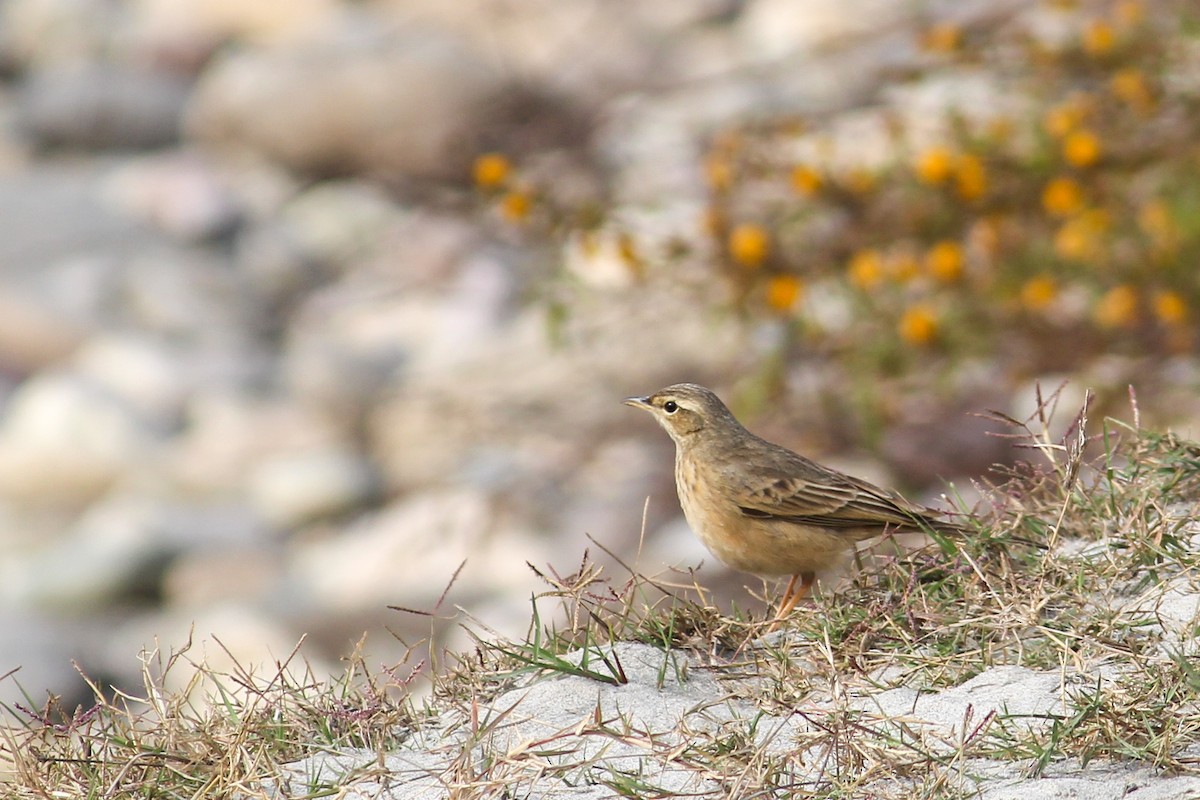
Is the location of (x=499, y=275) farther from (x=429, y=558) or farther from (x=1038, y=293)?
(x=1038, y=293)

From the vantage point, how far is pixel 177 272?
1517cm

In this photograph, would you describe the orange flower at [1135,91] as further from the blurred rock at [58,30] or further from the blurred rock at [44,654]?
the blurred rock at [58,30]

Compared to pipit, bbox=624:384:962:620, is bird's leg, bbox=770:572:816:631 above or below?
below

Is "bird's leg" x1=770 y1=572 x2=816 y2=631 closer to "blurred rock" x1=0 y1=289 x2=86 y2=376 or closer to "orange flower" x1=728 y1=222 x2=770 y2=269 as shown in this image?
"orange flower" x1=728 y1=222 x2=770 y2=269

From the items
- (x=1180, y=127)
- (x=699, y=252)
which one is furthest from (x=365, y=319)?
(x=1180, y=127)

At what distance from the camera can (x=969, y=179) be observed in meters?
8.99

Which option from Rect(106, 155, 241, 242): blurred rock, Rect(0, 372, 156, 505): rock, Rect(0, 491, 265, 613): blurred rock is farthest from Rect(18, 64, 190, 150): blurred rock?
Rect(0, 491, 265, 613): blurred rock

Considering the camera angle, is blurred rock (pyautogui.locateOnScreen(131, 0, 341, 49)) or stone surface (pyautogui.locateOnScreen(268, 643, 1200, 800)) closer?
stone surface (pyautogui.locateOnScreen(268, 643, 1200, 800))

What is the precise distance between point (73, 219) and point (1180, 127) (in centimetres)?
1094

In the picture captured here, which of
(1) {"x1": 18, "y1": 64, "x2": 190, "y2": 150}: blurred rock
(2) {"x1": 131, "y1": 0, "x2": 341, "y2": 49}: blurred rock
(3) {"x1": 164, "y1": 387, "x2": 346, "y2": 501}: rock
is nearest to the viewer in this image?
(3) {"x1": 164, "y1": 387, "x2": 346, "y2": 501}: rock

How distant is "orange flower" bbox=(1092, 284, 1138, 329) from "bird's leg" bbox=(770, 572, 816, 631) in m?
4.63

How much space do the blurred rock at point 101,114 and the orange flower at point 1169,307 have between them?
11.7 m

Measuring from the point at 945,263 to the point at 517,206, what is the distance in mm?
2459

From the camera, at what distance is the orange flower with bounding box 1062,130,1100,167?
8891 mm
